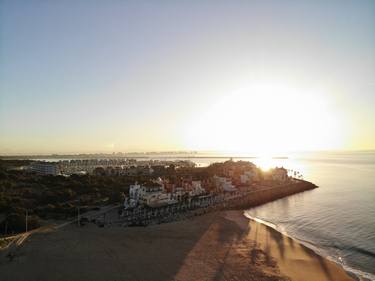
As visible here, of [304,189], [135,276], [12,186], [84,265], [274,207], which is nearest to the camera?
[135,276]

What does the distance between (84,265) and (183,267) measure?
529 centimetres

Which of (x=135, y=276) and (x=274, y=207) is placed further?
(x=274, y=207)

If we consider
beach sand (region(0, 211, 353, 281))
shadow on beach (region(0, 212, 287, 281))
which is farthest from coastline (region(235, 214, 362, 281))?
shadow on beach (region(0, 212, 287, 281))

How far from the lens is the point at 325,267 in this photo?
2002 centimetres

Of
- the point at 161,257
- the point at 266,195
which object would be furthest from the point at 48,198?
the point at 266,195

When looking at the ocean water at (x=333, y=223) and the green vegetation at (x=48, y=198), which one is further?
the green vegetation at (x=48, y=198)

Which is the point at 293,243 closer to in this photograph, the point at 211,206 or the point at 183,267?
the point at 183,267

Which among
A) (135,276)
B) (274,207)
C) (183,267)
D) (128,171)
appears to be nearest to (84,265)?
(135,276)

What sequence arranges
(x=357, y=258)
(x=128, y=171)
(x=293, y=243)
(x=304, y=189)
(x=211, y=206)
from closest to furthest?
1. (x=357, y=258)
2. (x=293, y=243)
3. (x=211, y=206)
4. (x=304, y=189)
5. (x=128, y=171)

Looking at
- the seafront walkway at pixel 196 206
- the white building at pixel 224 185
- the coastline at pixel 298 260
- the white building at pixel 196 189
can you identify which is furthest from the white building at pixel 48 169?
the coastline at pixel 298 260

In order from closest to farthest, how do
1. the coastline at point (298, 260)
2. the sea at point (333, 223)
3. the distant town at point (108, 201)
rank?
the coastline at point (298, 260) < the sea at point (333, 223) < the distant town at point (108, 201)

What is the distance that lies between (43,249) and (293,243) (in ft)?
57.0

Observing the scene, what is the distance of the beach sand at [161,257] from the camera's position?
1700 cm

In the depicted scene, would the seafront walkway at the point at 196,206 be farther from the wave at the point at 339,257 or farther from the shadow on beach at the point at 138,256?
the wave at the point at 339,257
